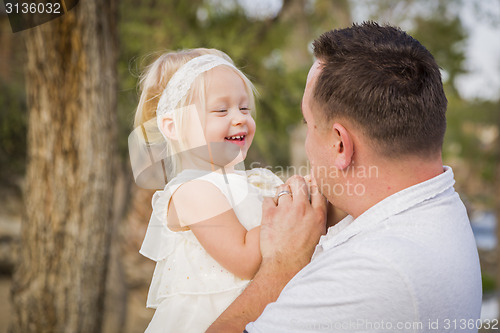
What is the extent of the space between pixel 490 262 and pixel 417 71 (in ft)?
57.8

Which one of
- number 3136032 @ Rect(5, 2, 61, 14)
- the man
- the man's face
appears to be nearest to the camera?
the man

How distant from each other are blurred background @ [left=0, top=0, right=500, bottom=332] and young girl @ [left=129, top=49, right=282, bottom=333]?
670 millimetres

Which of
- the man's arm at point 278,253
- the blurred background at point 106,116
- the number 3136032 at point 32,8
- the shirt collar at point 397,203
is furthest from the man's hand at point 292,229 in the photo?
the number 3136032 at point 32,8

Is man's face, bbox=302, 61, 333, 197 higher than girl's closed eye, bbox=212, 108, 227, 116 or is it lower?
lower

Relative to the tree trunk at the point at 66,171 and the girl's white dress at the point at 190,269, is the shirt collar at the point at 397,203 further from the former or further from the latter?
the tree trunk at the point at 66,171

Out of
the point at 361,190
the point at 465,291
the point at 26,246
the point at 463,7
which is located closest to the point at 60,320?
the point at 26,246

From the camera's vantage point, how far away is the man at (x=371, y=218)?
127 cm

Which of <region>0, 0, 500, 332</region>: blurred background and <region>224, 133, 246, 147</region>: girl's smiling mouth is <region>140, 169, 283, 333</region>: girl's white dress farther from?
<region>0, 0, 500, 332</region>: blurred background

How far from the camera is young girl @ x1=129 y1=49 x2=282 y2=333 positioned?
1755 millimetres

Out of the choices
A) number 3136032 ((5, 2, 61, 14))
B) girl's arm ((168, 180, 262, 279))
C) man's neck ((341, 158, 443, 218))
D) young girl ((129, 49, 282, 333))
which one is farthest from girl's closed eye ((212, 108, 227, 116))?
number 3136032 ((5, 2, 61, 14))

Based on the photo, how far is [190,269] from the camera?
1.83m

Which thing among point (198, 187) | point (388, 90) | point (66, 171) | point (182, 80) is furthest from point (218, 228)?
point (66, 171)

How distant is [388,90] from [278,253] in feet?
2.15

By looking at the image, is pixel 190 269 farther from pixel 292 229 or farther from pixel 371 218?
pixel 371 218
